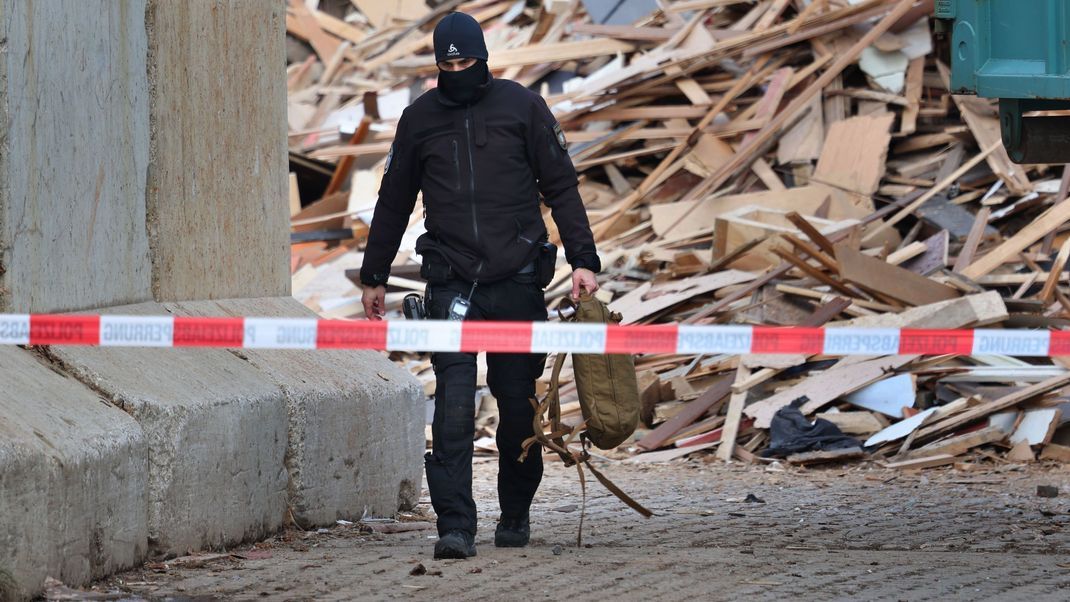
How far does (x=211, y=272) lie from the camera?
5523mm

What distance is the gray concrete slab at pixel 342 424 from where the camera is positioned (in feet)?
17.4

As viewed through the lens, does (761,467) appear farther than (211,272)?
Yes

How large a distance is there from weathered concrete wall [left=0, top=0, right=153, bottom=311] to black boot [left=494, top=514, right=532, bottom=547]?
154 cm

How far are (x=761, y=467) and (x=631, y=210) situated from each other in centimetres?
525

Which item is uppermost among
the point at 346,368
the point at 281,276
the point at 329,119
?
the point at 329,119

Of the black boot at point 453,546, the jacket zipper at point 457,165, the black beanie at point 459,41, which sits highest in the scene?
the black beanie at point 459,41

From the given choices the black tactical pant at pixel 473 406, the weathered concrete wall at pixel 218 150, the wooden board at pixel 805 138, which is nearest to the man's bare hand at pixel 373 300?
the black tactical pant at pixel 473 406

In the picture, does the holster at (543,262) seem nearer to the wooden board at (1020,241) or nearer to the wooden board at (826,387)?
the wooden board at (826,387)

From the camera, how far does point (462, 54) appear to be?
484 cm

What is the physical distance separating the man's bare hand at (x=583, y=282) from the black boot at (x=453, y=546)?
3.03 feet

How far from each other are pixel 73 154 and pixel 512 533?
2.04 metres

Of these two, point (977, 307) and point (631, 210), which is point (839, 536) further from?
point (631, 210)

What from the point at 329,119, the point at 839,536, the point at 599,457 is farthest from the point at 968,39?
the point at 329,119

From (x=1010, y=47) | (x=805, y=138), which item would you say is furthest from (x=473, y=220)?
(x=805, y=138)
